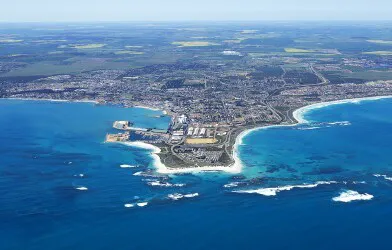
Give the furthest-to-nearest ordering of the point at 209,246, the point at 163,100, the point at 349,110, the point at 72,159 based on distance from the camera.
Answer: the point at 163,100, the point at 349,110, the point at 72,159, the point at 209,246

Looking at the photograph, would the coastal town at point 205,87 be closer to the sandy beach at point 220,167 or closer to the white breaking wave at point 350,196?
the sandy beach at point 220,167

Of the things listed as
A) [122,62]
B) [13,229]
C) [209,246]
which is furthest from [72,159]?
[122,62]

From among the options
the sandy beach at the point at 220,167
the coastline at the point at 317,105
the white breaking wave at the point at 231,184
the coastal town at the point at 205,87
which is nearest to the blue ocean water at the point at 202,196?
the white breaking wave at the point at 231,184

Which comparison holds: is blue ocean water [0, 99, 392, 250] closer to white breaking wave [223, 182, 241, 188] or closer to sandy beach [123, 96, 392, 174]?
white breaking wave [223, 182, 241, 188]

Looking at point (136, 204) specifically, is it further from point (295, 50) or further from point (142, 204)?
point (295, 50)

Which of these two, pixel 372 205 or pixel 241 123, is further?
pixel 241 123

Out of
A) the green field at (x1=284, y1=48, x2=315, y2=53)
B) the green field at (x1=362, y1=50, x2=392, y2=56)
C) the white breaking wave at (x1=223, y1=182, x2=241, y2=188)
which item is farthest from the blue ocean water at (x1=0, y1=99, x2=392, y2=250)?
the green field at (x1=284, y1=48, x2=315, y2=53)

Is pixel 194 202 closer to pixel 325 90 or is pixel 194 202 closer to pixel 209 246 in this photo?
pixel 209 246
